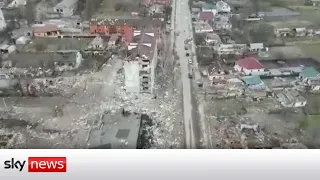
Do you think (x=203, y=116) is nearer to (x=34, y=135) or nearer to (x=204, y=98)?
(x=204, y=98)

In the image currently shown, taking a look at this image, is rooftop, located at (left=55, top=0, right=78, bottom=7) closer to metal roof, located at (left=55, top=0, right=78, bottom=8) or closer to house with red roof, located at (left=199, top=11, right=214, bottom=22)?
metal roof, located at (left=55, top=0, right=78, bottom=8)

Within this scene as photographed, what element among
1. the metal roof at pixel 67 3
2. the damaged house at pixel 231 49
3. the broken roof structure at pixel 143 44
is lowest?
the damaged house at pixel 231 49

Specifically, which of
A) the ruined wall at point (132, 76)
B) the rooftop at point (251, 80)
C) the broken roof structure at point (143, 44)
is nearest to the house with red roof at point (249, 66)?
the rooftop at point (251, 80)

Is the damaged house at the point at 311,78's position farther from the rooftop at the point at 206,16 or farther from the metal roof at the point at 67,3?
the metal roof at the point at 67,3

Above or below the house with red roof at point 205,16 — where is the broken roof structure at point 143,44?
below

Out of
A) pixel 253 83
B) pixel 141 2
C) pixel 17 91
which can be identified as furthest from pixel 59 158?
pixel 141 2

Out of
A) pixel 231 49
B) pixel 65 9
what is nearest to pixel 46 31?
pixel 65 9

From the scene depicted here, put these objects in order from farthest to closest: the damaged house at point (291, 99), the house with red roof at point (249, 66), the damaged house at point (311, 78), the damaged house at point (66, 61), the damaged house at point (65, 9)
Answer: the damaged house at point (65, 9) < the damaged house at point (66, 61) < the house with red roof at point (249, 66) < the damaged house at point (311, 78) < the damaged house at point (291, 99)
